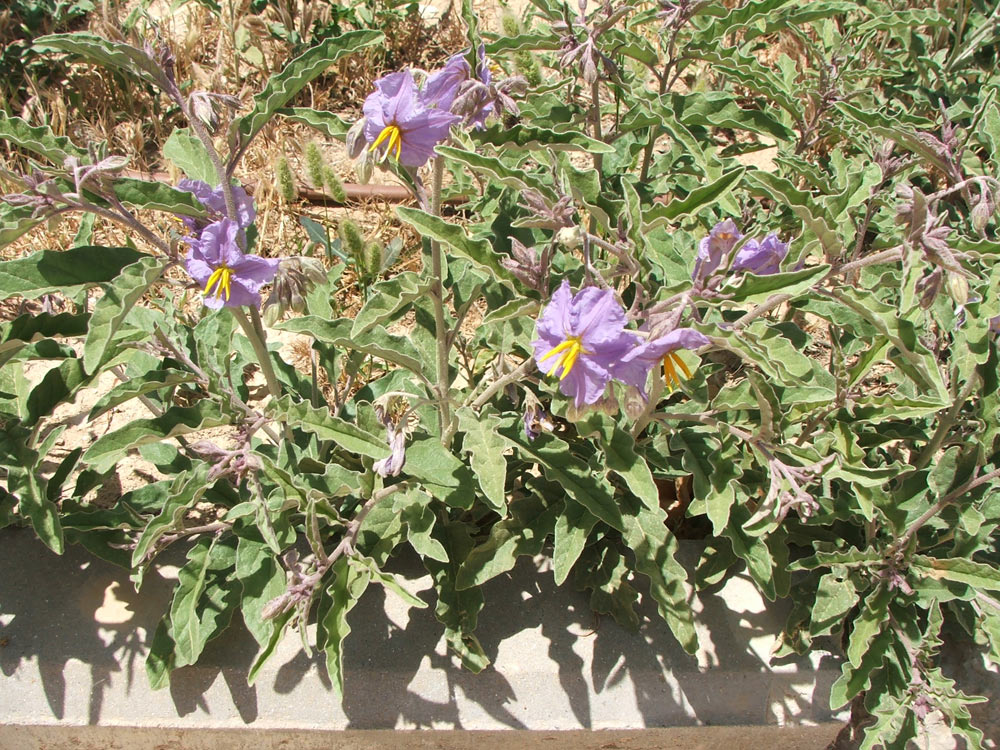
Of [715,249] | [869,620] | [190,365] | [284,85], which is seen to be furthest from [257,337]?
[869,620]

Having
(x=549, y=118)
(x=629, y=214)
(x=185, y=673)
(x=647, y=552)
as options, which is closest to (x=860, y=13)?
(x=549, y=118)

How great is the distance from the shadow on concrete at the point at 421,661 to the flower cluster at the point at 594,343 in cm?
96

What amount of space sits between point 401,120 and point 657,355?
68 cm

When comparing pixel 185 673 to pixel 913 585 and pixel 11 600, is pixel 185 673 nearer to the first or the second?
pixel 11 600

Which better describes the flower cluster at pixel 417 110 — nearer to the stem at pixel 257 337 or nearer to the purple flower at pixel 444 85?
the purple flower at pixel 444 85

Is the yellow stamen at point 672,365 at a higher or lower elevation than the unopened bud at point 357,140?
lower

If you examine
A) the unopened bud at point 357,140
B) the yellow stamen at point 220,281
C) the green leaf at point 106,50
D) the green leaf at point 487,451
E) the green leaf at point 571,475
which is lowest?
the green leaf at point 571,475

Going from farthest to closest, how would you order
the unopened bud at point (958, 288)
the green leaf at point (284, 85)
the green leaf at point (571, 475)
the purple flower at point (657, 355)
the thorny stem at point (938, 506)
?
1. the thorny stem at point (938, 506)
2. the green leaf at point (571, 475)
3. the green leaf at point (284, 85)
4. the unopened bud at point (958, 288)
5. the purple flower at point (657, 355)

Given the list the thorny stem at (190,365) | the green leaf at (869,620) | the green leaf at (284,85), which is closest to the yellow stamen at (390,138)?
the green leaf at (284,85)

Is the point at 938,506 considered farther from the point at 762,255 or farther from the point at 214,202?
the point at 214,202

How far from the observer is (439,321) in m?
2.09

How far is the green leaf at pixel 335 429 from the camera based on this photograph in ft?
6.64

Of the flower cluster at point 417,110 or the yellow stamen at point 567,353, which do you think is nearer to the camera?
the yellow stamen at point 567,353

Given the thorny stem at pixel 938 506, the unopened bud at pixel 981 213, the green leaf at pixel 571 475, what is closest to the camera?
the unopened bud at pixel 981 213
